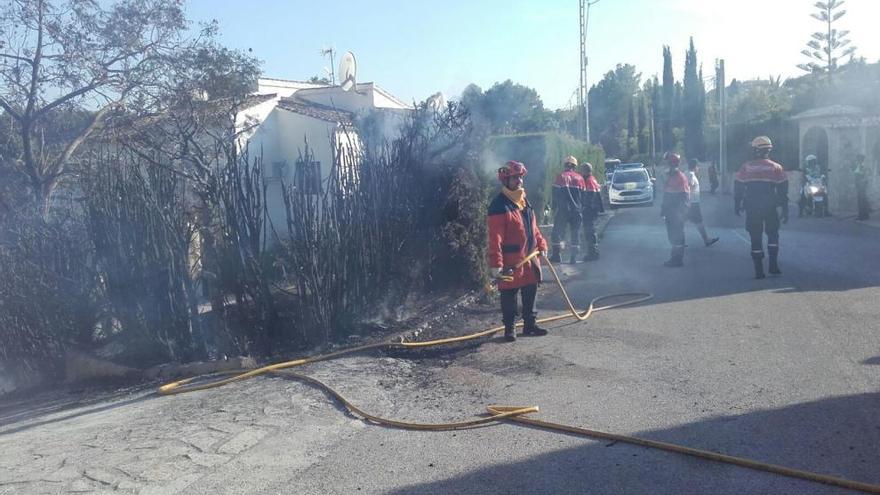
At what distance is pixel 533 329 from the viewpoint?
30.7 ft

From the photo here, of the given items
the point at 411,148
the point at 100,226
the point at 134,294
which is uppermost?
the point at 411,148

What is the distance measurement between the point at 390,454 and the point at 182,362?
3986 millimetres

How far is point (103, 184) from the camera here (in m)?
8.99

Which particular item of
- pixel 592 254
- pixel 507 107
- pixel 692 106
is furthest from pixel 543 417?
pixel 692 106

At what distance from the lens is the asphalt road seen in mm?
5266

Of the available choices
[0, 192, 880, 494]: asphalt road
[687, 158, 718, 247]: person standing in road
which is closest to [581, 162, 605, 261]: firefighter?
[687, 158, 718, 247]: person standing in road

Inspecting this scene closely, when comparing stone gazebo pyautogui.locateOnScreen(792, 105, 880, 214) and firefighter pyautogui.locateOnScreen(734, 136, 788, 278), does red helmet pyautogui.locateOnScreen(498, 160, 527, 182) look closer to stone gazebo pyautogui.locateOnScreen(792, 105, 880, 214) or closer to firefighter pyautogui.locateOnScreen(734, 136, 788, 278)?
firefighter pyautogui.locateOnScreen(734, 136, 788, 278)

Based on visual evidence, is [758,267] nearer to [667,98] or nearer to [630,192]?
[630,192]

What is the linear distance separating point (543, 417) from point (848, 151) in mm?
23585

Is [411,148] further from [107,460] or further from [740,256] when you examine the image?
[740,256]

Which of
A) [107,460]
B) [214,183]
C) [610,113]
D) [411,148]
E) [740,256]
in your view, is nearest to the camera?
[107,460]

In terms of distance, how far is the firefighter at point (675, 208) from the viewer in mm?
14094

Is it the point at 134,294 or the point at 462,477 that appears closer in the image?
the point at 462,477

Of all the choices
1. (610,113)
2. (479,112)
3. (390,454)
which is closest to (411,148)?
(479,112)
